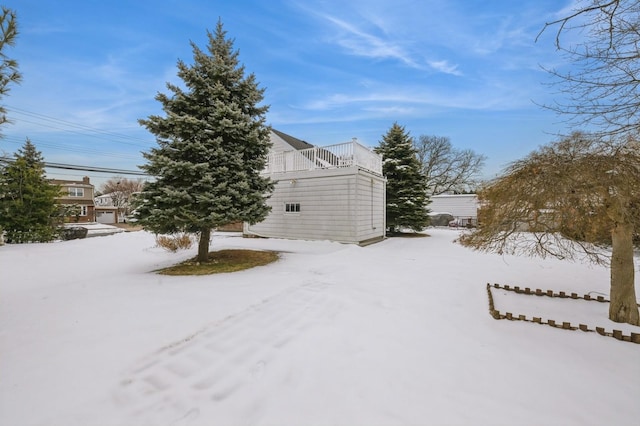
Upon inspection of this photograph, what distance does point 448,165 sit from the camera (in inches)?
1177

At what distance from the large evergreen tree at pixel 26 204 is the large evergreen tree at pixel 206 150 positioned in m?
9.81

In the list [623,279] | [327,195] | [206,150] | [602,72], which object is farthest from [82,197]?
[623,279]

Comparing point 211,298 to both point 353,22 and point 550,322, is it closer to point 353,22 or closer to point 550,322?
point 550,322

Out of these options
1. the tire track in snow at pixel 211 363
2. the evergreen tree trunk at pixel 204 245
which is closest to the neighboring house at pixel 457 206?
the evergreen tree trunk at pixel 204 245

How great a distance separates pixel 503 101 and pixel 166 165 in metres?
10.7

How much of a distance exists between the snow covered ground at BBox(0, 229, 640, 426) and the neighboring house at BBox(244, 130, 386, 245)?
4.90 metres

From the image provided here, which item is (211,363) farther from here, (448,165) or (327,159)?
(448,165)

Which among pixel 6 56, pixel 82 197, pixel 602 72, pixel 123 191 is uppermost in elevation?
pixel 123 191

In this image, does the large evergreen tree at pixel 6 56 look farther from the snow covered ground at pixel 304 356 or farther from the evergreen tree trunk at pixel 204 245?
the evergreen tree trunk at pixel 204 245

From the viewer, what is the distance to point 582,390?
2.17 meters

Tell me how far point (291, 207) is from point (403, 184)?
6998mm

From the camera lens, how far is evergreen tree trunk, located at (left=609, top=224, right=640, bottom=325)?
332cm

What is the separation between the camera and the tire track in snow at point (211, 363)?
1.94 metres

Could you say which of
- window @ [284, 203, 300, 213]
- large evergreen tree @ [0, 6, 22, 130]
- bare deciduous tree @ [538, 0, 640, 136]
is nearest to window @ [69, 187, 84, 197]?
window @ [284, 203, 300, 213]
